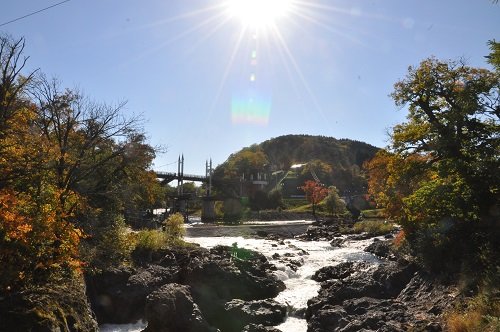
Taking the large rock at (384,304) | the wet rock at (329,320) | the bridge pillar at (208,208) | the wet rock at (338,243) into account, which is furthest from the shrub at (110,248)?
the bridge pillar at (208,208)

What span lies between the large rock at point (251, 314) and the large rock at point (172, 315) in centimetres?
173

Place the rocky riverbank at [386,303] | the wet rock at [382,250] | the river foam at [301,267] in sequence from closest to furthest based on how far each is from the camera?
the rocky riverbank at [386,303] < the river foam at [301,267] < the wet rock at [382,250]

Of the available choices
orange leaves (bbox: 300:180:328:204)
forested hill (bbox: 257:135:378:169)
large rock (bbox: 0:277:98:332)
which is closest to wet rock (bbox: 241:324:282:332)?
large rock (bbox: 0:277:98:332)

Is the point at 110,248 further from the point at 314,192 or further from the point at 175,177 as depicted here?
the point at 175,177

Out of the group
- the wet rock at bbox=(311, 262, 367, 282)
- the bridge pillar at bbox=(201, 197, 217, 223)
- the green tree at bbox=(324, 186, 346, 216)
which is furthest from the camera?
the bridge pillar at bbox=(201, 197, 217, 223)

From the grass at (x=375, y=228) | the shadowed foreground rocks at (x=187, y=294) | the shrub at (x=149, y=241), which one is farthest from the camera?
the grass at (x=375, y=228)

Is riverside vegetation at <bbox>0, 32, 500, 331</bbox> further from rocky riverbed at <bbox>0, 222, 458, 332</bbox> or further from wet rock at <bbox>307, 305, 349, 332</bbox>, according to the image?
wet rock at <bbox>307, 305, 349, 332</bbox>

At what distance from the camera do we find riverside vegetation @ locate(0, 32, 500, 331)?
10469 millimetres

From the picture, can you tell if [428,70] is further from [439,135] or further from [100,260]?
[100,260]

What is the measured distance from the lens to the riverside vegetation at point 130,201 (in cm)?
1047

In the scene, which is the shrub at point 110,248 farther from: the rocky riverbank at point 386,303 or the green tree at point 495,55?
the green tree at point 495,55

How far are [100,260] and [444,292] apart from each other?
1459 centimetres

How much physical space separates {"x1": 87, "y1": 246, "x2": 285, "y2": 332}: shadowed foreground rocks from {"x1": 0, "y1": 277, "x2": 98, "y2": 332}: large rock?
8.87ft

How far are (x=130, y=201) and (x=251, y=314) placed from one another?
17.2m
